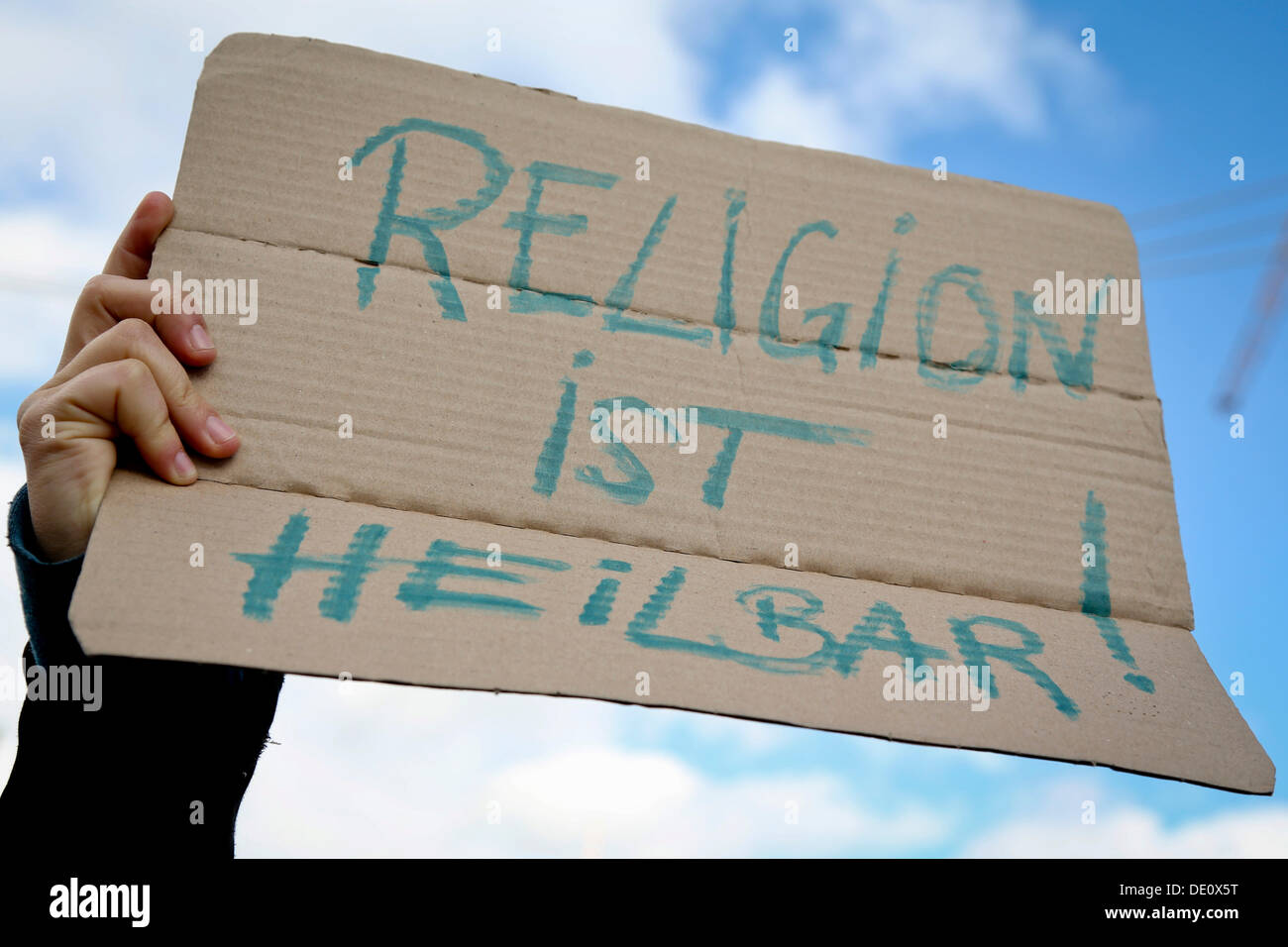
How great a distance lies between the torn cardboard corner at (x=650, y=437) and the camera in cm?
92

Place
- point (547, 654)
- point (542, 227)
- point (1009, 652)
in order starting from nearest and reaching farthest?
1. point (547, 654)
2. point (1009, 652)
3. point (542, 227)

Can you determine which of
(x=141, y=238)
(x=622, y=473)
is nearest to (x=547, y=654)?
(x=622, y=473)

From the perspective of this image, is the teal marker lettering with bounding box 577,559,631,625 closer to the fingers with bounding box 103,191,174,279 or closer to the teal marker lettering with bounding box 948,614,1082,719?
the teal marker lettering with bounding box 948,614,1082,719

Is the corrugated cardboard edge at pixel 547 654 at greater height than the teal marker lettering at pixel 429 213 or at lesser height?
lesser

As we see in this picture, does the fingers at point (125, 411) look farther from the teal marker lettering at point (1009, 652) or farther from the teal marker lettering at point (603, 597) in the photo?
the teal marker lettering at point (1009, 652)

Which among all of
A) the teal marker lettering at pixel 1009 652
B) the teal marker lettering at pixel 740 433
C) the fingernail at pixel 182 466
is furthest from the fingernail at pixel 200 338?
the teal marker lettering at pixel 1009 652

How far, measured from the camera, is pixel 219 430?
97cm

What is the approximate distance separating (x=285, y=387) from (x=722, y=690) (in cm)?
58

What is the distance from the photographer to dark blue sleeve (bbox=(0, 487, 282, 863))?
3.43 feet

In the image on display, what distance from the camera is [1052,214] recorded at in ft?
4.21

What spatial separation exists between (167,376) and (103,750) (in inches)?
18.3

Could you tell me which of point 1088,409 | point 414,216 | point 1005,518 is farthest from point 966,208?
point 414,216

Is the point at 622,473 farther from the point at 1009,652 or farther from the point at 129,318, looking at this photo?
the point at 129,318

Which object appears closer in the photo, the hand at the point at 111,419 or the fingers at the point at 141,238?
the hand at the point at 111,419
